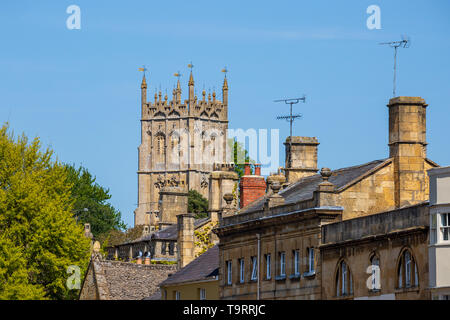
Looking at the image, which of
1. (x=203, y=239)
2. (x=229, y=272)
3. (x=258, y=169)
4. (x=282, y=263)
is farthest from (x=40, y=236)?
(x=282, y=263)

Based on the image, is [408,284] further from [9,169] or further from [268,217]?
[9,169]

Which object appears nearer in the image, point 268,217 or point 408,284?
point 408,284

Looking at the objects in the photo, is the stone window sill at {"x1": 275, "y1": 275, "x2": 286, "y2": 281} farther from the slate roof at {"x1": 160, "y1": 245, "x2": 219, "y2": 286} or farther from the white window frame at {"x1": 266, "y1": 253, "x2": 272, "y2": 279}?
the slate roof at {"x1": 160, "y1": 245, "x2": 219, "y2": 286}

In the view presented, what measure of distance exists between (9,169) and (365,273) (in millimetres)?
50305

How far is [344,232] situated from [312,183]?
37.5ft

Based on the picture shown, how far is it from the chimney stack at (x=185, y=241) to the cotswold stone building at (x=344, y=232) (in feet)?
46.9

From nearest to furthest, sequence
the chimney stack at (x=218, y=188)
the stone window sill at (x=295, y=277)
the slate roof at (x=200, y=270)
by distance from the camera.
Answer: the stone window sill at (x=295, y=277) < the slate roof at (x=200, y=270) < the chimney stack at (x=218, y=188)

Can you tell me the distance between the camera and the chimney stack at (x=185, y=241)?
92.1m

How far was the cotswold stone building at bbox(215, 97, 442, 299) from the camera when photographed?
58.4m

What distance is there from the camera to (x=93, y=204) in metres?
188

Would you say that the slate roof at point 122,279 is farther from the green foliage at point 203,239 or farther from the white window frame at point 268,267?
the white window frame at point 268,267

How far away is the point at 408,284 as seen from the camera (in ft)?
190

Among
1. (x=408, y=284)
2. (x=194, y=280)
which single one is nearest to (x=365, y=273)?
(x=408, y=284)

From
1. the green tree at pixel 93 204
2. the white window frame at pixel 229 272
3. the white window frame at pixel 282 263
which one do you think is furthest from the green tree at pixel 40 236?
the green tree at pixel 93 204
